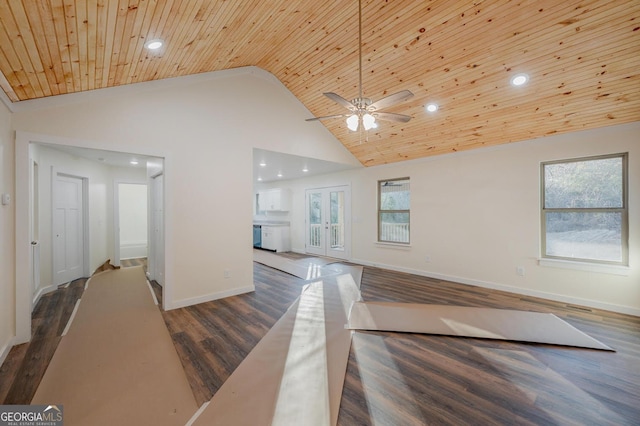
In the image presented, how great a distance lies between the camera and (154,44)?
8.41 ft

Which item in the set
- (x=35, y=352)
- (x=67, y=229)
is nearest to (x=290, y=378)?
(x=35, y=352)

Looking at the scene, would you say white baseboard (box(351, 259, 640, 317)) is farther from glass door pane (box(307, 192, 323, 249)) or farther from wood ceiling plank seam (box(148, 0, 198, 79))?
wood ceiling plank seam (box(148, 0, 198, 79))

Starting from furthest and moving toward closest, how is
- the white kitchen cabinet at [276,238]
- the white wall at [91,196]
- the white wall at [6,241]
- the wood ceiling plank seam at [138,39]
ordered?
the white kitchen cabinet at [276,238], the white wall at [91,196], the white wall at [6,241], the wood ceiling plank seam at [138,39]

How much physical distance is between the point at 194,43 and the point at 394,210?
4765 millimetres

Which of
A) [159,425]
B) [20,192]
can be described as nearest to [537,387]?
[159,425]

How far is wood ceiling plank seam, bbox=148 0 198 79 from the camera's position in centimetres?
217

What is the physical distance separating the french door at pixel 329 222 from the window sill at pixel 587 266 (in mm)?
3978

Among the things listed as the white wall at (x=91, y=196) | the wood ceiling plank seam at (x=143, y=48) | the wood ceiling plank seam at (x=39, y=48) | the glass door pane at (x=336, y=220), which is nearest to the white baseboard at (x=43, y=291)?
the white wall at (x=91, y=196)

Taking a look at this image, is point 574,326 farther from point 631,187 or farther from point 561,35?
point 561,35

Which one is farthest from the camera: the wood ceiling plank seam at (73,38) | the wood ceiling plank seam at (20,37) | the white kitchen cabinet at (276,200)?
the white kitchen cabinet at (276,200)

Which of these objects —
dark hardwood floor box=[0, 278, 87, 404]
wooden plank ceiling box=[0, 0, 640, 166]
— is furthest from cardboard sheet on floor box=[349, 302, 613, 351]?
dark hardwood floor box=[0, 278, 87, 404]

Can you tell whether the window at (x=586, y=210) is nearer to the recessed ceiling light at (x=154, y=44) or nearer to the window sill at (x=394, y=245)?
the window sill at (x=394, y=245)

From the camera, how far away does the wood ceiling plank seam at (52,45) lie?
1.72 metres

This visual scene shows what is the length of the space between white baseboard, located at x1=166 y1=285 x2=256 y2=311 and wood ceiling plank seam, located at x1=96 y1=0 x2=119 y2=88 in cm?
282
